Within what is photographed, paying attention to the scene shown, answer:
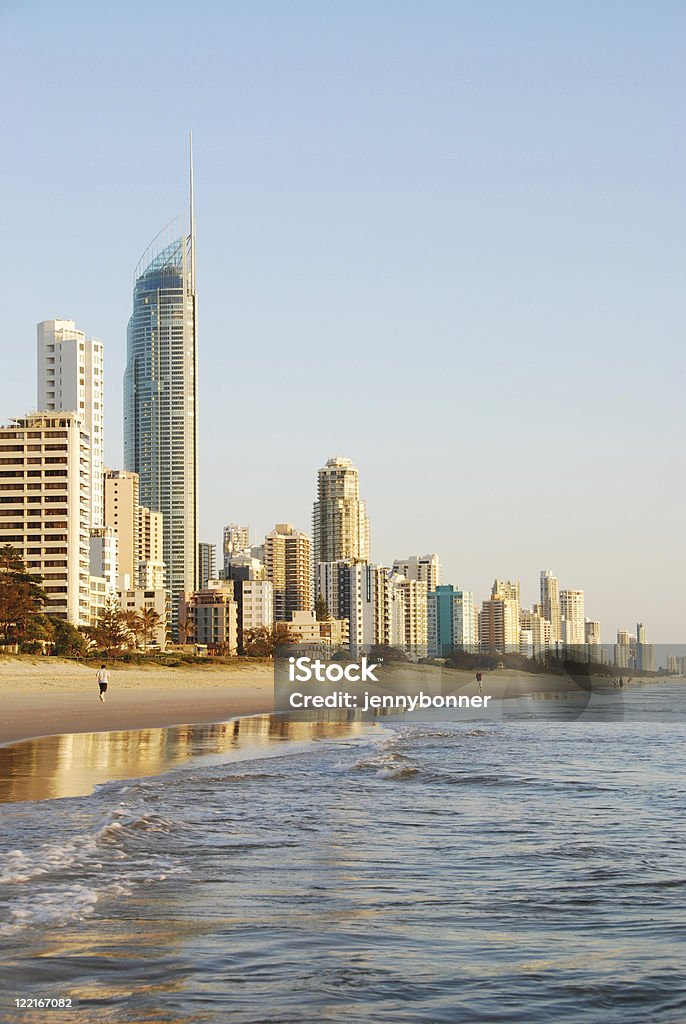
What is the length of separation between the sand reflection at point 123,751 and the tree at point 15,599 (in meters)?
67.5

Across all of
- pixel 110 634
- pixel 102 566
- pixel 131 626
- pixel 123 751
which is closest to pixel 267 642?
pixel 102 566

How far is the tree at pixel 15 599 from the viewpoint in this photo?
10431 cm

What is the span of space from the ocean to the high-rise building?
15369cm

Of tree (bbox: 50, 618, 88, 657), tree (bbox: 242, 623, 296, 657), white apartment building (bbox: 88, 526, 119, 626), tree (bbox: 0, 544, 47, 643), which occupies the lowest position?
tree (bbox: 242, 623, 296, 657)

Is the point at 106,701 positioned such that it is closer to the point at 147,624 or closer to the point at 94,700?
the point at 94,700

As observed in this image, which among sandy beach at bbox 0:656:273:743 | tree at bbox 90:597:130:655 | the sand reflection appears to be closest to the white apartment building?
tree at bbox 90:597:130:655

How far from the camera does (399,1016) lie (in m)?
7.05

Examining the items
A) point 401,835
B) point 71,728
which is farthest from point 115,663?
point 401,835

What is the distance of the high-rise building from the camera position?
566ft

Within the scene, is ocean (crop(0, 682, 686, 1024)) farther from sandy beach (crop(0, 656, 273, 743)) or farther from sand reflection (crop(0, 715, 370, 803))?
sandy beach (crop(0, 656, 273, 743))

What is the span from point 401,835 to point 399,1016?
7712mm

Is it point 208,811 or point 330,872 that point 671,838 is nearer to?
point 330,872

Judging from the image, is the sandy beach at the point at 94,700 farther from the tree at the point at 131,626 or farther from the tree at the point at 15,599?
the tree at the point at 131,626

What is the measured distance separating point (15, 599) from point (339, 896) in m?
98.8
